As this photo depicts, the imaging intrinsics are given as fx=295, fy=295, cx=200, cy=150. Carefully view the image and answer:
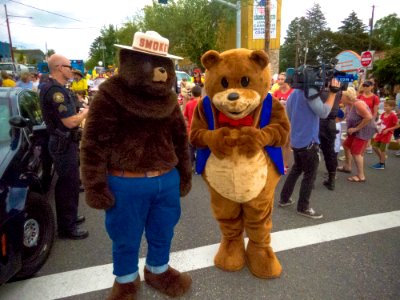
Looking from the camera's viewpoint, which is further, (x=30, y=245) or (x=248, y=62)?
(x=30, y=245)

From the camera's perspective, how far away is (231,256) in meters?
2.71

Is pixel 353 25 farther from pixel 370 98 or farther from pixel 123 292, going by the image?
pixel 123 292

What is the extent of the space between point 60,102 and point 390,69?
1023 inches

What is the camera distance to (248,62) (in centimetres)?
223

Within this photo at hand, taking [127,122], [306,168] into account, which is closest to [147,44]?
[127,122]

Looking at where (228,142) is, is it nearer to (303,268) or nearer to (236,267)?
(236,267)

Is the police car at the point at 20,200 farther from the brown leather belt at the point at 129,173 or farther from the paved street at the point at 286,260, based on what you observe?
the brown leather belt at the point at 129,173

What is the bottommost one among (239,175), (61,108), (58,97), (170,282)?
(170,282)

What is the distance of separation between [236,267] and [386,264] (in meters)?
1.45

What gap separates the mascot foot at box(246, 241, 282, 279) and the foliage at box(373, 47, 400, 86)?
2428cm

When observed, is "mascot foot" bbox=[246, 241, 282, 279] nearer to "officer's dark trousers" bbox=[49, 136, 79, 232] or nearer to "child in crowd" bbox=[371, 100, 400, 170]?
"officer's dark trousers" bbox=[49, 136, 79, 232]

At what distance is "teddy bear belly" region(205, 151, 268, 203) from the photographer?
2.29 metres

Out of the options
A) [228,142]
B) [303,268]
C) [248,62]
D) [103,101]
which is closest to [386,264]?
[303,268]

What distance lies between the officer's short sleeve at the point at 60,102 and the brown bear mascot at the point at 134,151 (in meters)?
1.27
